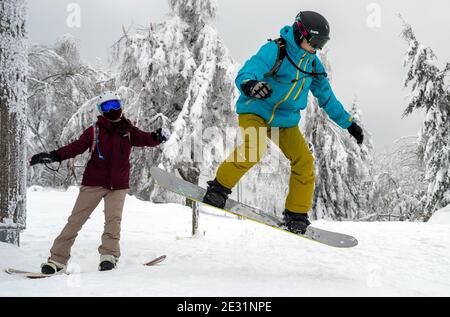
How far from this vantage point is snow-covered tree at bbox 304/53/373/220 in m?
14.7

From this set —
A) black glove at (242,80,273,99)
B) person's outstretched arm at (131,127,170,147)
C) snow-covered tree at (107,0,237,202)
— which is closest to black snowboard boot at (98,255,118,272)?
person's outstretched arm at (131,127,170,147)

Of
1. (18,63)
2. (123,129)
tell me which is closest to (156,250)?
(123,129)

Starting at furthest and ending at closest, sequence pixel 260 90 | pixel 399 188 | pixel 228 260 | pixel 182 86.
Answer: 1. pixel 399 188
2. pixel 182 86
3. pixel 228 260
4. pixel 260 90

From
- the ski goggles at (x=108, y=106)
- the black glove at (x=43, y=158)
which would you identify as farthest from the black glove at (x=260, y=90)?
the black glove at (x=43, y=158)

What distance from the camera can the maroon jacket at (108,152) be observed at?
362cm

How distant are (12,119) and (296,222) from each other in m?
2.88

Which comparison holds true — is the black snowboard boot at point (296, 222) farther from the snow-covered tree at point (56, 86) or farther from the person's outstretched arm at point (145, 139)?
the snow-covered tree at point (56, 86)

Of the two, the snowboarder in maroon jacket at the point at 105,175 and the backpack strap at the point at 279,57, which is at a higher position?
the backpack strap at the point at 279,57

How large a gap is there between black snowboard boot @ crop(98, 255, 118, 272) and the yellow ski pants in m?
1.19

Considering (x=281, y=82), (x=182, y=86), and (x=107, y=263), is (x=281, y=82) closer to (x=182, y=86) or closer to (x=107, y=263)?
(x=107, y=263)

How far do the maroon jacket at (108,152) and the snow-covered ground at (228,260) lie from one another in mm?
825

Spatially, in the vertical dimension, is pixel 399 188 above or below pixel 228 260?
below

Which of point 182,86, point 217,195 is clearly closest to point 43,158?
point 217,195

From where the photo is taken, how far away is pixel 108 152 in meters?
3.67
